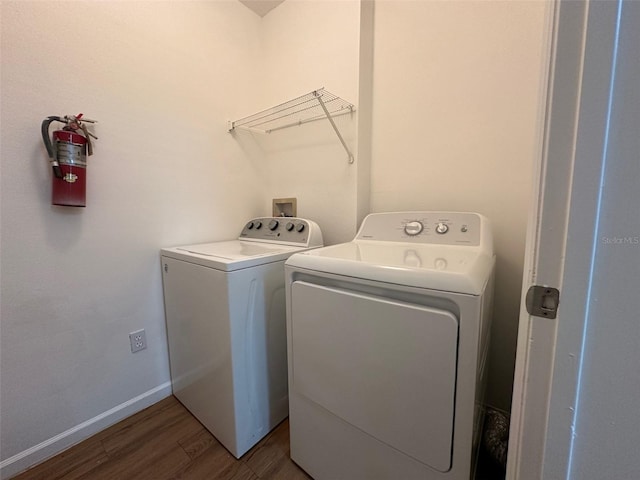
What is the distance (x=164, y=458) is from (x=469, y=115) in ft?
7.25

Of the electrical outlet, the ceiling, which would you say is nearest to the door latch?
the electrical outlet

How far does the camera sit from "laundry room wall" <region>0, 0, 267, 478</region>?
3.65 ft

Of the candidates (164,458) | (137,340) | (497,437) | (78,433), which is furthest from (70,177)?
(497,437)

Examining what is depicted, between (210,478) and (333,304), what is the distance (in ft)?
3.21

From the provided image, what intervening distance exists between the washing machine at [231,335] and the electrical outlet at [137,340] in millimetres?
145

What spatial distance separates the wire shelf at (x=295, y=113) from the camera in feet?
5.33

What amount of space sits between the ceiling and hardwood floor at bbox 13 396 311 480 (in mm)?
2707

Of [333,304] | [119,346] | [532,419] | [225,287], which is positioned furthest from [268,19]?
[532,419]

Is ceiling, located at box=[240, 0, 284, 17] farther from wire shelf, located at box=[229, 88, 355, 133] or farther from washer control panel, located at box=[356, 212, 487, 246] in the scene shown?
washer control panel, located at box=[356, 212, 487, 246]

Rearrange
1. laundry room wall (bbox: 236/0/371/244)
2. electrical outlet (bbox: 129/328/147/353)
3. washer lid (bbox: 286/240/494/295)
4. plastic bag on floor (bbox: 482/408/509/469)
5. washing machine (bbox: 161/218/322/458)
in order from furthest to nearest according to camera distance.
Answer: laundry room wall (bbox: 236/0/371/244)
electrical outlet (bbox: 129/328/147/353)
washing machine (bbox: 161/218/322/458)
plastic bag on floor (bbox: 482/408/509/469)
washer lid (bbox: 286/240/494/295)

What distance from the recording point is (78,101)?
4.07ft

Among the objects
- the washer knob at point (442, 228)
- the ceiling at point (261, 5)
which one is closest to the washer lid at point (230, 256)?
the washer knob at point (442, 228)

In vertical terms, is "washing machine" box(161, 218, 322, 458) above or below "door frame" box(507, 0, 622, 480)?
below

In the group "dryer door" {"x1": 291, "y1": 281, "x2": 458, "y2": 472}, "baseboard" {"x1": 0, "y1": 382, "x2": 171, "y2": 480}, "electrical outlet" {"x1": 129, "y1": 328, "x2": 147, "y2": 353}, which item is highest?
"dryer door" {"x1": 291, "y1": 281, "x2": 458, "y2": 472}
